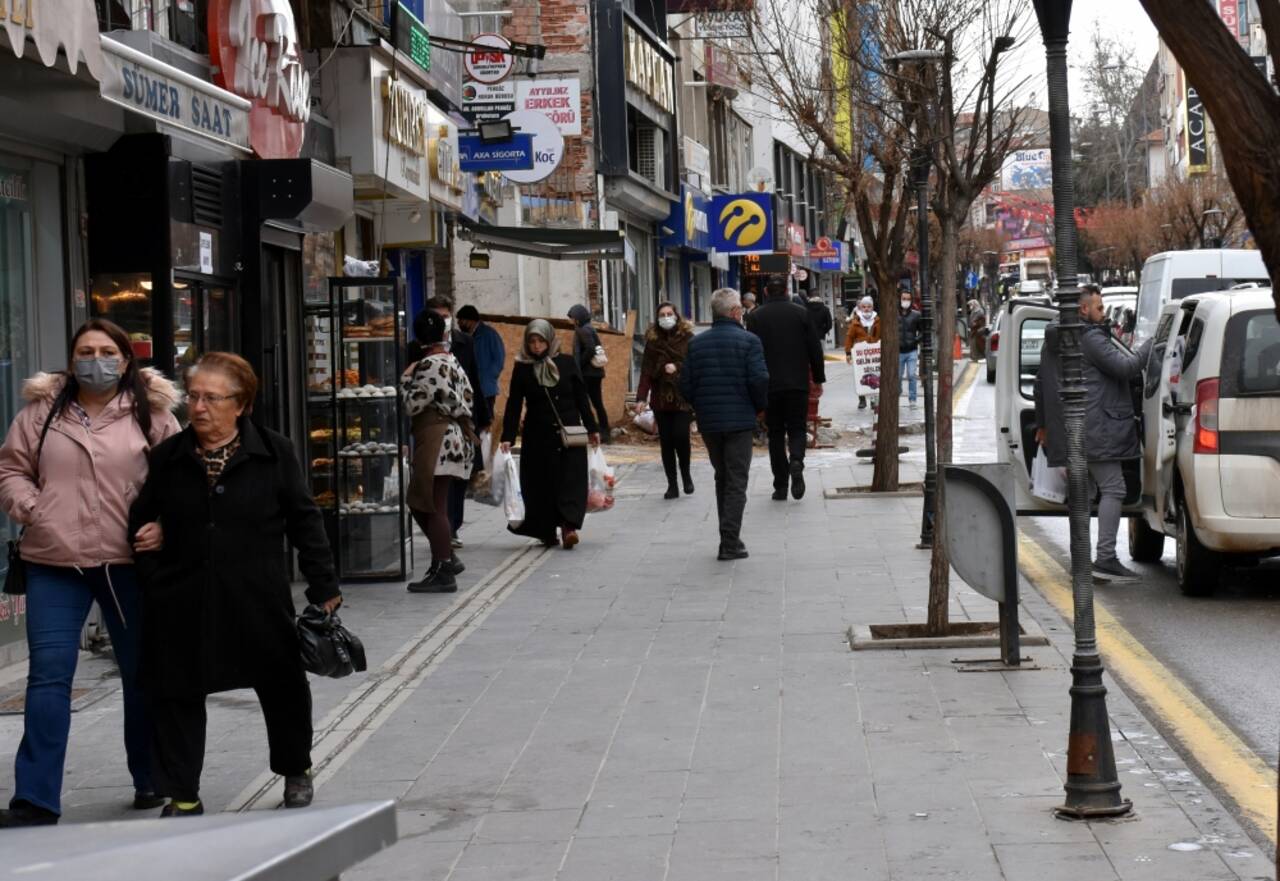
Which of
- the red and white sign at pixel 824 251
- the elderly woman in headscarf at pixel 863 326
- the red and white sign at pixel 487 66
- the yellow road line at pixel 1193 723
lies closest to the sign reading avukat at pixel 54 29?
the yellow road line at pixel 1193 723

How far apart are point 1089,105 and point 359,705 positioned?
10786 cm

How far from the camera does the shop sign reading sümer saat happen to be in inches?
1387

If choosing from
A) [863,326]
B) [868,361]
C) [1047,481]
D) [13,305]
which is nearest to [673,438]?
[1047,481]

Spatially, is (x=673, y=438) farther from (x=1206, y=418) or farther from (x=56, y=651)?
(x=56, y=651)

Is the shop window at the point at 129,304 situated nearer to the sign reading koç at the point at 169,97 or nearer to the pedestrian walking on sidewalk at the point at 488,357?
the sign reading koç at the point at 169,97

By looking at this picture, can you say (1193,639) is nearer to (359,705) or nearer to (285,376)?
(359,705)

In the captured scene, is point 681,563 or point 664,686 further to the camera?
point 681,563

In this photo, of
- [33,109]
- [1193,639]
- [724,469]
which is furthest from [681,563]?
[33,109]

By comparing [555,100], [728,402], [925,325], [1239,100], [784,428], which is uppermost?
[555,100]

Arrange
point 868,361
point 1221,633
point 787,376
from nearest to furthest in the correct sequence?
point 1221,633 < point 787,376 < point 868,361

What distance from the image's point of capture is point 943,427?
12297mm

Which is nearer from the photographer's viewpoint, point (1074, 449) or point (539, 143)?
point (1074, 449)

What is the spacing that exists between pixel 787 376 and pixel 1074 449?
12.3 meters

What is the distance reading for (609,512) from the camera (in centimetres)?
1828
